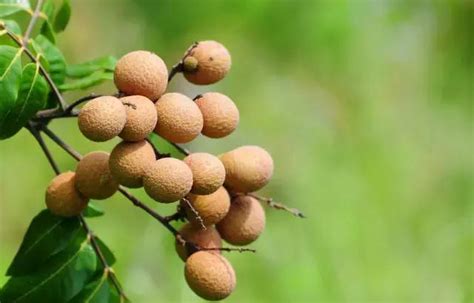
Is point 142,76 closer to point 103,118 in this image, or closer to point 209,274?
point 103,118

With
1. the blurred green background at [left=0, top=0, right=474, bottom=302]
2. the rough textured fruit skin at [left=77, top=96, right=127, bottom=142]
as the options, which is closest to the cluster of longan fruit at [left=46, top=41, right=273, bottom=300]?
the rough textured fruit skin at [left=77, top=96, right=127, bottom=142]

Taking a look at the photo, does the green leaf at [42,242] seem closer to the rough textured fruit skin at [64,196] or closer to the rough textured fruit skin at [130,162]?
the rough textured fruit skin at [64,196]

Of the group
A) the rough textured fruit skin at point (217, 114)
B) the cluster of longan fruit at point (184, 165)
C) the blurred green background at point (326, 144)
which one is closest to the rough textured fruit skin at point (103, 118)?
the cluster of longan fruit at point (184, 165)

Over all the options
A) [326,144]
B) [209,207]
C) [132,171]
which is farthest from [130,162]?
[326,144]

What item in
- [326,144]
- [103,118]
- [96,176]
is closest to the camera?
[103,118]

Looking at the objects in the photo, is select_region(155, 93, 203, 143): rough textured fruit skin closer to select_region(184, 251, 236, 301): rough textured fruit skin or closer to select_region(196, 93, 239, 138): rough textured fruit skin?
select_region(196, 93, 239, 138): rough textured fruit skin

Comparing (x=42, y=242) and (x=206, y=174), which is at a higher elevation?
(x=206, y=174)
